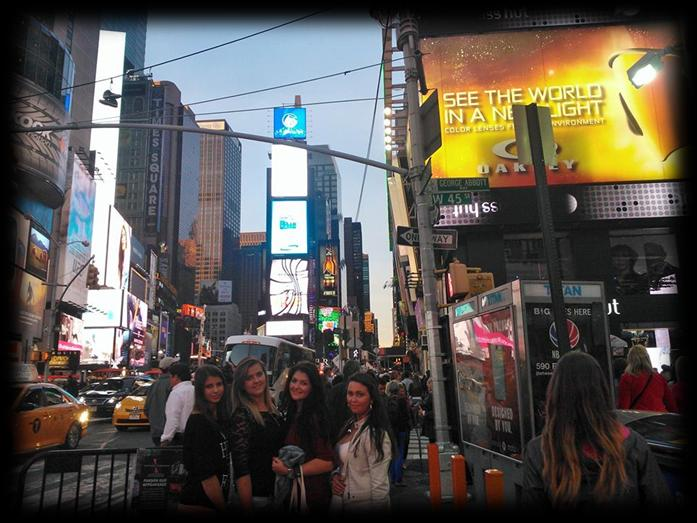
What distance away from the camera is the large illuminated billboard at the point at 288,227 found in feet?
223

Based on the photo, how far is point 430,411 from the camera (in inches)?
421

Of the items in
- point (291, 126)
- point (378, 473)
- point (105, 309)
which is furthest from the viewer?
point (105, 309)

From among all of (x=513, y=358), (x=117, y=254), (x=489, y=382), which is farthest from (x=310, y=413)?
(x=117, y=254)

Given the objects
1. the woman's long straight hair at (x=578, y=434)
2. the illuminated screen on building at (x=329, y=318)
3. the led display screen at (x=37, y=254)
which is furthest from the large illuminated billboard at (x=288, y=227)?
the woman's long straight hair at (x=578, y=434)

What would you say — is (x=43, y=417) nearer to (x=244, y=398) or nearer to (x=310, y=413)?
(x=244, y=398)

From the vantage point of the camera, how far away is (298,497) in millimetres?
3984

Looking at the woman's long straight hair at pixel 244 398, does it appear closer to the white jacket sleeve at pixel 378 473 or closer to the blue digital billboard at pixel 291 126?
the white jacket sleeve at pixel 378 473

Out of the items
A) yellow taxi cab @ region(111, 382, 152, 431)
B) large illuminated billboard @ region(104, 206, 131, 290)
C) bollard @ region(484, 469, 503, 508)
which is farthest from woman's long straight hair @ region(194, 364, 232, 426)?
large illuminated billboard @ region(104, 206, 131, 290)

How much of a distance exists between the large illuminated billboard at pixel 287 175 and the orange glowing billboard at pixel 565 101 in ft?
139

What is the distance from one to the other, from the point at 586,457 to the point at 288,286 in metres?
71.8

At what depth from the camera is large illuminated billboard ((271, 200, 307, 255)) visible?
223ft

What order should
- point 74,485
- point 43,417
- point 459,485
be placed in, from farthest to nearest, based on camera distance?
Answer: point 43,417 → point 74,485 → point 459,485

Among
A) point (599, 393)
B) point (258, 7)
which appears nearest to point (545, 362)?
point (599, 393)

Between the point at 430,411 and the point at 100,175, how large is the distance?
3059 inches
